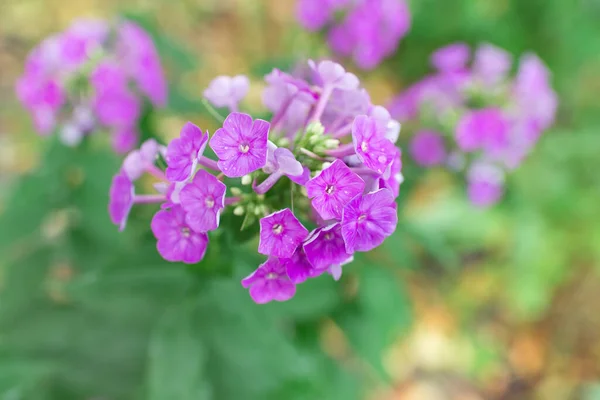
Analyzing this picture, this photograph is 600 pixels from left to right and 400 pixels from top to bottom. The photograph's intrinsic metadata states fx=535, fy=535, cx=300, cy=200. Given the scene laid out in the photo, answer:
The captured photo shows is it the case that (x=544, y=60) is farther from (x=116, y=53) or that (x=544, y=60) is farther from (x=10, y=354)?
(x=10, y=354)

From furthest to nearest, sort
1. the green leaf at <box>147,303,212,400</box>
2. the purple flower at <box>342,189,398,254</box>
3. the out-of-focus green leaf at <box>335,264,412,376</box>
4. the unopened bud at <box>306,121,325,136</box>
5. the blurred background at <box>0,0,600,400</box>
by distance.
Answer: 1. the out-of-focus green leaf at <box>335,264,412,376</box>
2. the blurred background at <box>0,0,600,400</box>
3. the green leaf at <box>147,303,212,400</box>
4. the unopened bud at <box>306,121,325,136</box>
5. the purple flower at <box>342,189,398,254</box>

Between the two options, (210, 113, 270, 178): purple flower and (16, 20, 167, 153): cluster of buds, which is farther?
(16, 20, 167, 153): cluster of buds

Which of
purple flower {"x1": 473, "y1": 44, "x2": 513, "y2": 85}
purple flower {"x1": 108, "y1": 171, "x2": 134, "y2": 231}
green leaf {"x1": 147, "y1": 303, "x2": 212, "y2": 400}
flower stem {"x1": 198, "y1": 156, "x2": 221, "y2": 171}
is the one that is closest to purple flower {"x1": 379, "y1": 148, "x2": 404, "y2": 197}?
flower stem {"x1": 198, "y1": 156, "x2": 221, "y2": 171}

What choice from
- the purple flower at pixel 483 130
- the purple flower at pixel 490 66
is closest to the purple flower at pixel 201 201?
the purple flower at pixel 483 130

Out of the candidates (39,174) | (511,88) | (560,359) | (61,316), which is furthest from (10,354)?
(560,359)

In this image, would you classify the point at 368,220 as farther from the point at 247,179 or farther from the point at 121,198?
the point at 121,198

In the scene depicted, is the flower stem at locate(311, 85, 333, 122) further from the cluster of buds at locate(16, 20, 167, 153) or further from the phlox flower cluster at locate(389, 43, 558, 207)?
the phlox flower cluster at locate(389, 43, 558, 207)

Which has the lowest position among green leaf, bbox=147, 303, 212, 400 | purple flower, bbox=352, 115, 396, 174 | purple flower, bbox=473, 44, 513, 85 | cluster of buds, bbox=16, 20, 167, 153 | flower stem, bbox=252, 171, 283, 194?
green leaf, bbox=147, 303, 212, 400
